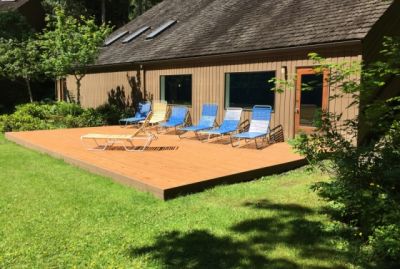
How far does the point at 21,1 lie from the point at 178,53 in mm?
20170

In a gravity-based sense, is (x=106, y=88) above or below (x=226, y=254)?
above

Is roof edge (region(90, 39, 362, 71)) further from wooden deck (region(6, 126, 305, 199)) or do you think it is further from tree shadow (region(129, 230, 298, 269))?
tree shadow (region(129, 230, 298, 269))

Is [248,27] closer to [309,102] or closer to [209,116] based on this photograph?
[209,116]

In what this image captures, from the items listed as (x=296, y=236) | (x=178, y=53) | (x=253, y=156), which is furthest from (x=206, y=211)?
(x=178, y=53)

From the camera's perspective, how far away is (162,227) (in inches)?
195

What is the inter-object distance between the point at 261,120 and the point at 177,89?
5.45 metres

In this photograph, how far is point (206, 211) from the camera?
5500 mm

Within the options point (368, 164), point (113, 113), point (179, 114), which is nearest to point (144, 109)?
point (113, 113)

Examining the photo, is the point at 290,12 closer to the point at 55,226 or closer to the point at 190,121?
the point at 190,121

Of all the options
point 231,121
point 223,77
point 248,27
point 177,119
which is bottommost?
point 177,119

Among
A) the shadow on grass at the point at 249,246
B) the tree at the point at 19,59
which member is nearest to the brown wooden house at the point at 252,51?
the shadow on grass at the point at 249,246

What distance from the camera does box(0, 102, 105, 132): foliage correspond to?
1482 centimetres

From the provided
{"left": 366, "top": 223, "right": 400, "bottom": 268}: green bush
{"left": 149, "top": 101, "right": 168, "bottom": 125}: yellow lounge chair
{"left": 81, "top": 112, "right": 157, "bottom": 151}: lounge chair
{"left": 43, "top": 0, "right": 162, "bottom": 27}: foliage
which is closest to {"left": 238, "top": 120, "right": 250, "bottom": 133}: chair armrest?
{"left": 149, "top": 101, "right": 168, "bottom": 125}: yellow lounge chair

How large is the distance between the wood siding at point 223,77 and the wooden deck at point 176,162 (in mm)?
1237
